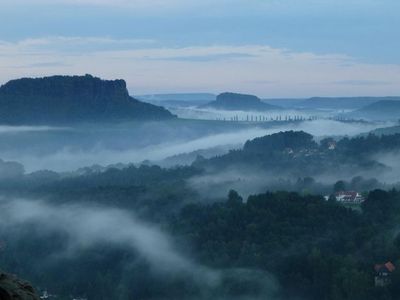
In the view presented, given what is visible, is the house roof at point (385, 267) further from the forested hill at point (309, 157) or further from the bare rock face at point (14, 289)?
the forested hill at point (309, 157)

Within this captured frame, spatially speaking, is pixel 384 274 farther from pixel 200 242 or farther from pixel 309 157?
pixel 309 157

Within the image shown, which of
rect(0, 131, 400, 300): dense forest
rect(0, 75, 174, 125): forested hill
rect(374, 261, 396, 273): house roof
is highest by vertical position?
rect(0, 75, 174, 125): forested hill

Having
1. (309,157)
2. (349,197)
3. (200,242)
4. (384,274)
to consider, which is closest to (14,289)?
(384,274)

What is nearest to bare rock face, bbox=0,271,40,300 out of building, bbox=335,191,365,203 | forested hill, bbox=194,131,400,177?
building, bbox=335,191,365,203

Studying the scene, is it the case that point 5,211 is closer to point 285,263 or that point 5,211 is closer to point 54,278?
point 54,278

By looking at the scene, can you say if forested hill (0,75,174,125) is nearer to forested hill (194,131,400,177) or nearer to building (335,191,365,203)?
forested hill (194,131,400,177)
